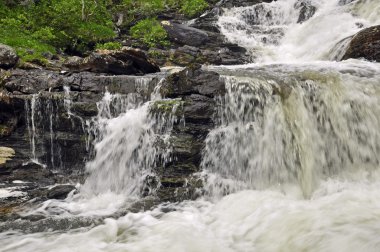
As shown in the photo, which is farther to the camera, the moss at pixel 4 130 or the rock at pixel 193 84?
the moss at pixel 4 130

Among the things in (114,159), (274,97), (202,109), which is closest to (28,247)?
(114,159)

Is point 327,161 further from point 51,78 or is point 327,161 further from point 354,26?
point 354,26

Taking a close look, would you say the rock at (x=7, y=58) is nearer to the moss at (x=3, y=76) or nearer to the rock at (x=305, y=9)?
the moss at (x=3, y=76)

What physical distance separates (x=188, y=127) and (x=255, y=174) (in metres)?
1.85

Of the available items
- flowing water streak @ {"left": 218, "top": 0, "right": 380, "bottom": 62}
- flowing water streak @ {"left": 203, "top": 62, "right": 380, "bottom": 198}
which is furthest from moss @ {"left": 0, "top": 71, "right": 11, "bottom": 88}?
flowing water streak @ {"left": 218, "top": 0, "right": 380, "bottom": 62}

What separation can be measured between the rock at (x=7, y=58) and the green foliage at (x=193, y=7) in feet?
47.0

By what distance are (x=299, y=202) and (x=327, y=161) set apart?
172 centimetres

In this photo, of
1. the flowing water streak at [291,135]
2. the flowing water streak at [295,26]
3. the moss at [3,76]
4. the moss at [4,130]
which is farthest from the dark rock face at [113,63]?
the flowing water streak at [295,26]

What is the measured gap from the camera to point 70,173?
28.6 ft

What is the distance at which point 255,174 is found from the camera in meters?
7.89

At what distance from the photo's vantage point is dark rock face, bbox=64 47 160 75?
10.8m

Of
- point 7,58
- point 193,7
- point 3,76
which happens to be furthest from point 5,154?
point 193,7

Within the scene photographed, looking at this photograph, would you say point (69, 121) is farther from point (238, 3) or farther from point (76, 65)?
point (238, 3)

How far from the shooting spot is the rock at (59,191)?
7.65m
